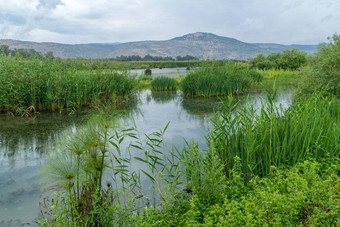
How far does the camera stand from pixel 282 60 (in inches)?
984

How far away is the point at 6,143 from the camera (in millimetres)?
5449

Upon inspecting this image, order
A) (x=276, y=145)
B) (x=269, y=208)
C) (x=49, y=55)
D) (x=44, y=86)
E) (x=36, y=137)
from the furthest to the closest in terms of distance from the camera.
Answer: (x=49, y=55) < (x=44, y=86) < (x=36, y=137) < (x=276, y=145) < (x=269, y=208)

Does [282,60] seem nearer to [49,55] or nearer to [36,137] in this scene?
[49,55]

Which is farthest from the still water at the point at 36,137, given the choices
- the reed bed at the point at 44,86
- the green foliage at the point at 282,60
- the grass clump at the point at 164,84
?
the green foliage at the point at 282,60

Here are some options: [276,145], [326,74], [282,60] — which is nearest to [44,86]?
[276,145]

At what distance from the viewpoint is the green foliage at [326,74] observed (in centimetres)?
666

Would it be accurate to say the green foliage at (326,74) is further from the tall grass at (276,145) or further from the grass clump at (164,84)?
the grass clump at (164,84)

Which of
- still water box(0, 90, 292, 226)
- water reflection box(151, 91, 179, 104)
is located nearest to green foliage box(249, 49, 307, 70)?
water reflection box(151, 91, 179, 104)

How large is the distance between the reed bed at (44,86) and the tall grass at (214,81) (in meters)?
4.20

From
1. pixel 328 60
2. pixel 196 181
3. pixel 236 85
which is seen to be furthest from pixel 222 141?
pixel 236 85

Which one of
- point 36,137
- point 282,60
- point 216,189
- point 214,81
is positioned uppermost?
point 282,60

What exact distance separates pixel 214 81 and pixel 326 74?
211 inches

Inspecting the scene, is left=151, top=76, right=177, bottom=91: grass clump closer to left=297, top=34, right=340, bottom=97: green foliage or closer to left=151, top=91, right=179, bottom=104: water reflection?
left=151, top=91, right=179, bottom=104: water reflection

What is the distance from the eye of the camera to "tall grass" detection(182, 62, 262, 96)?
1180 cm
